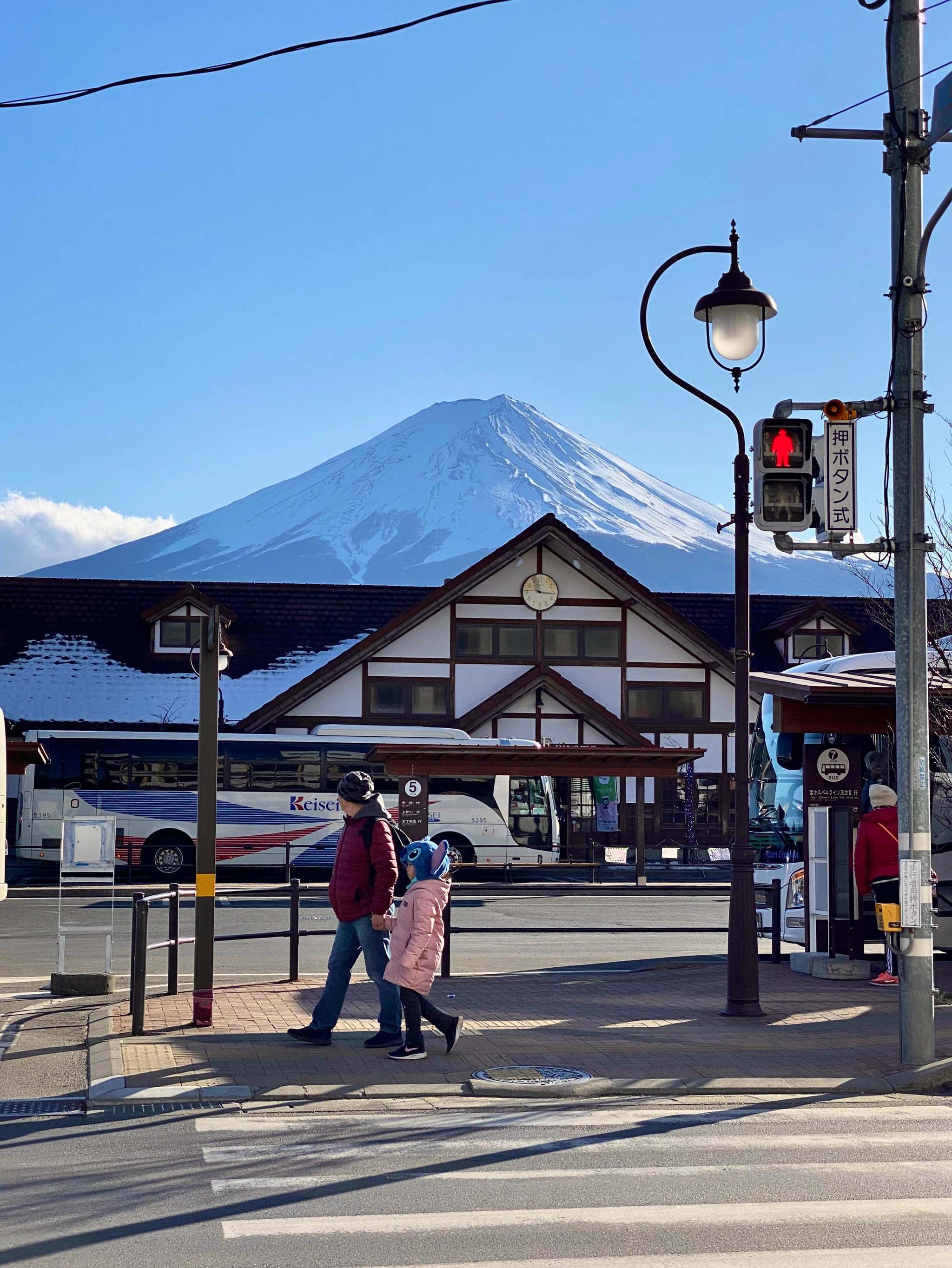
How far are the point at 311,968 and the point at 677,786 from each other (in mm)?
27727

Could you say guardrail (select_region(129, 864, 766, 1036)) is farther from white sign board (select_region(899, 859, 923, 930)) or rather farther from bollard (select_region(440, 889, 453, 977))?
white sign board (select_region(899, 859, 923, 930))

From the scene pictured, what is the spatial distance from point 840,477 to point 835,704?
15.6 ft

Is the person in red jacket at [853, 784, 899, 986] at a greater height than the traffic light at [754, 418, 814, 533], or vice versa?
the traffic light at [754, 418, 814, 533]

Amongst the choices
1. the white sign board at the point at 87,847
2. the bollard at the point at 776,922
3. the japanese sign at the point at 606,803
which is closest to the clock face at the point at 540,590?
the japanese sign at the point at 606,803

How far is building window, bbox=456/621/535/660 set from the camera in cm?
4194

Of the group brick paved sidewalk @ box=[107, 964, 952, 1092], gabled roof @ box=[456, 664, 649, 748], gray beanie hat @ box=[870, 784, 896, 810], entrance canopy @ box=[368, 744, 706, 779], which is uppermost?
gabled roof @ box=[456, 664, 649, 748]

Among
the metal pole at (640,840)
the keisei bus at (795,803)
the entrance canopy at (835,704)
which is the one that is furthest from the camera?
the metal pole at (640,840)

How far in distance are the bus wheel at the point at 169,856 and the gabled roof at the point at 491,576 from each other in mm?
7343

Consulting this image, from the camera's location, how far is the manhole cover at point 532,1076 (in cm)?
958

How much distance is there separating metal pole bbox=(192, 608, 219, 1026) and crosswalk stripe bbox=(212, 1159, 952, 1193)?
15.0 feet

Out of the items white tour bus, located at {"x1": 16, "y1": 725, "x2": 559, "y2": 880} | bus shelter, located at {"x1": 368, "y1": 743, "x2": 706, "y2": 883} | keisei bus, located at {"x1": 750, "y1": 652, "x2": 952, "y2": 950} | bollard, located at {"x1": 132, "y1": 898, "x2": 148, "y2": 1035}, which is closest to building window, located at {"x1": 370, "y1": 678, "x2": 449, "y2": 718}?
white tour bus, located at {"x1": 16, "y1": 725, "x2": 559, "y2": 880}

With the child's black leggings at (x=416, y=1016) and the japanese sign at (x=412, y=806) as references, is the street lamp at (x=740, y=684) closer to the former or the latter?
the child's black leggings at (x=416, y=1016)

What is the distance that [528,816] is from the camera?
111 ft

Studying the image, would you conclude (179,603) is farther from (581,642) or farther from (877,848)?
(877,848)
